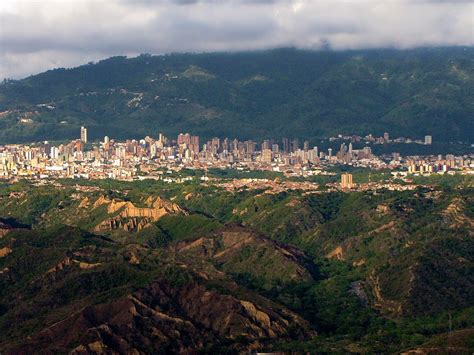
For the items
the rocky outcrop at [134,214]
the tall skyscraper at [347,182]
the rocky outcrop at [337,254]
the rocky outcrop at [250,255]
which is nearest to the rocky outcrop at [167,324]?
the rocky outcrop at [250,255]

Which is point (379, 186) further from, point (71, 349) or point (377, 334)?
point (71, 349)

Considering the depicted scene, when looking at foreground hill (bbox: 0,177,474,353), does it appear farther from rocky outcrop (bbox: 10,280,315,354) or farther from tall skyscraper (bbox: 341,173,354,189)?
tall skyscraper (bbox: 341,173,354,189)

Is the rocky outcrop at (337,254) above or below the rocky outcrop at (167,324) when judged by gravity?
below

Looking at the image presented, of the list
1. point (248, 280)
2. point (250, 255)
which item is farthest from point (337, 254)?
point (248, 280)

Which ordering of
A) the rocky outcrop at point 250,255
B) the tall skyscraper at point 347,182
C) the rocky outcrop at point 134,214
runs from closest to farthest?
the rocky outcrop at point 250,255, the rocky outcrop at point 134,214, the tall skyscraper at point 347,182

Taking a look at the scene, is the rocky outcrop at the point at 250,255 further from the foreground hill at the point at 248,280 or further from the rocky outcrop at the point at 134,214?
the rocky outcrop at the point at 134,214

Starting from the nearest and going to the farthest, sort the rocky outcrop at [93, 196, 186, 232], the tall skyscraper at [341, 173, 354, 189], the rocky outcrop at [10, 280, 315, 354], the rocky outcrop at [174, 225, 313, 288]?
the rocky outcrop at [10, 280, 315, 354] < the rocky outcrop at [174, 225, 313, 288] < the rocky outcrop at [93, 196, 186, 232] < the tall skyscraper at [341, 173, 354, 189]

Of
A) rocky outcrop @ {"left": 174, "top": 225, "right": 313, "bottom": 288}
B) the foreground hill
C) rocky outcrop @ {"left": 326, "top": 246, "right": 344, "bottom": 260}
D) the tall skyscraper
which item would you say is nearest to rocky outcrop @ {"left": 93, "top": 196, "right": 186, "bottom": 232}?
the foreground hill

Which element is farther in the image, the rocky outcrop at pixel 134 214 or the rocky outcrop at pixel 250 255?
the rocky outcrop at pixel 134 214
